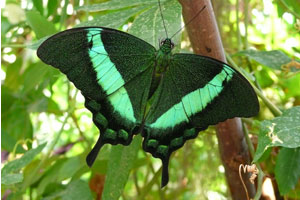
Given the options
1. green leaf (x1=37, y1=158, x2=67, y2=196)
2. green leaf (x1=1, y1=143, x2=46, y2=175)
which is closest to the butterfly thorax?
green leaf (x1=1, y1=143, x2=46, y2=175)

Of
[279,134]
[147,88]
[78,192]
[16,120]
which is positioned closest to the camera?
[279,134]

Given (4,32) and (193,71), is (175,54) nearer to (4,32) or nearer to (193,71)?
(193,71)

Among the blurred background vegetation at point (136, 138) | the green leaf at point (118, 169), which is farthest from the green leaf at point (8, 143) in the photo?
the green leaf at point (118, 169)

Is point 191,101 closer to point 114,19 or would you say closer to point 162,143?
point 162,143

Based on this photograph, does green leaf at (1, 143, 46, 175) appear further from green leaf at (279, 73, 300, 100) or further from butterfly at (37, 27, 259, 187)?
green leaf at (279, 73, 300, 100)

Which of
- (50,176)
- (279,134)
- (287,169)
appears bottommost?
(50,176)

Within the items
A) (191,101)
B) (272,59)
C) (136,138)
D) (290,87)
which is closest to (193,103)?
(191,101)
